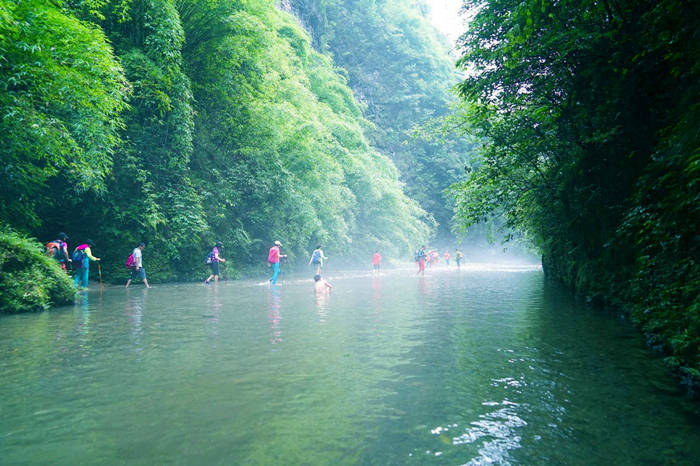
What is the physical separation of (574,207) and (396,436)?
10083 mm

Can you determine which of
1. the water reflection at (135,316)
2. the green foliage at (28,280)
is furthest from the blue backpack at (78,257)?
the green foliage at (28,280)

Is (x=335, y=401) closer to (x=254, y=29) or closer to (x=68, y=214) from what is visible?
(x=68, y=214)

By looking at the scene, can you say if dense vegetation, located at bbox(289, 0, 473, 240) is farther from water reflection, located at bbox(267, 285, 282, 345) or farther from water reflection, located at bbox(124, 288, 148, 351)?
water reflection, located at bbox(124, 288, 148, 351)

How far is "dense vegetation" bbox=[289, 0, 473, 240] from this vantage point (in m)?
68.2

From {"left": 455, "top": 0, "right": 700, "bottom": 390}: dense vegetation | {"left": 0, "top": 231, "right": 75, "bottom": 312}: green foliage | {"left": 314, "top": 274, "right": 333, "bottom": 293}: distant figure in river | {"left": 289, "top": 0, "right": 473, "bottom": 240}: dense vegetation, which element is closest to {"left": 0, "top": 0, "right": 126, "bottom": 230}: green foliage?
{"left": 0, "top": 231, "right": 75, "bottom": 312}: green foliage

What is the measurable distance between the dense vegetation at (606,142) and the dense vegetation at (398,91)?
51.0 m

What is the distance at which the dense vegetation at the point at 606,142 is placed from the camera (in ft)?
16.6

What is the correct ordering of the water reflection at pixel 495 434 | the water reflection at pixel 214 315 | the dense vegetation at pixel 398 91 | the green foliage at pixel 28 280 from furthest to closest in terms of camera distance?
the dense vegetation at pixel 398 91, the green foliage at pixel 28 280, the water reflection at pixel 214 315, the water reflection at pixel 495 434

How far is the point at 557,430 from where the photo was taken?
3.56 meters

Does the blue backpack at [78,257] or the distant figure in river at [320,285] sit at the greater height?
the blue backpack at [78,257]

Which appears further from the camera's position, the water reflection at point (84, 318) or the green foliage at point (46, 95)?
the green foliage at point (46, 95)

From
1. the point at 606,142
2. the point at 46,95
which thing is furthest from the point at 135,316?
the point at 606,142

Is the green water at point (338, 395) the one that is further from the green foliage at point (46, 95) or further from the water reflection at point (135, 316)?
the green foliage at point (46, 95)

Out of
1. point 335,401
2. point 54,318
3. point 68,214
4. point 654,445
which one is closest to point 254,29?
point 68,214
